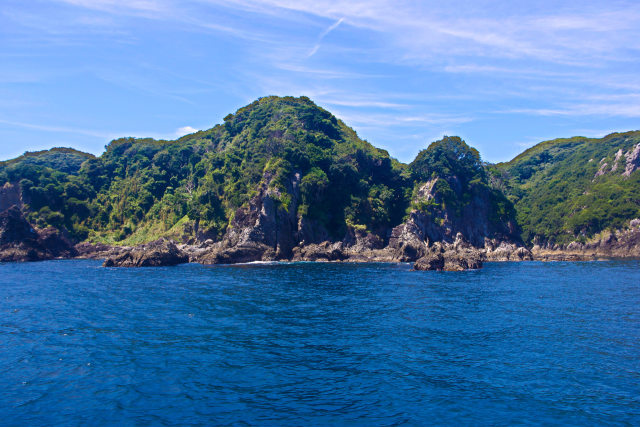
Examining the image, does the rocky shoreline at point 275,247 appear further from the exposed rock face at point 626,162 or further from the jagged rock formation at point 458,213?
the exposed rock face at point 626,162

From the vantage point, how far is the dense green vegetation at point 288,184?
323 ft

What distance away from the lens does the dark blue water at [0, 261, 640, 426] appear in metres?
15.0

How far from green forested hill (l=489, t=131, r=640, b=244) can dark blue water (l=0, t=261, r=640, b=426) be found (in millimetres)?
88345

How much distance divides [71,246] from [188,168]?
149ft

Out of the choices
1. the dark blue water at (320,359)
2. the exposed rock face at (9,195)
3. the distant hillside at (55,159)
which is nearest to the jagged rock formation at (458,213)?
the dark blue water at (320,359)

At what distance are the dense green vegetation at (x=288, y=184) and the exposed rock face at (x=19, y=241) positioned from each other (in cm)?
1891

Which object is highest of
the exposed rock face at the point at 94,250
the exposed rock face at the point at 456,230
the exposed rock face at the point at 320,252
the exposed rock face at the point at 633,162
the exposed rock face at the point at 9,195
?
the exposed rock face at the point at 633,162

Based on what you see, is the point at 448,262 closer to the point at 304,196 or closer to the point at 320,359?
the point at 304,196

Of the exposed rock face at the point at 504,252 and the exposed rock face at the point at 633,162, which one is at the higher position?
the exposed rock face at the point at 633,162

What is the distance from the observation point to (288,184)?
92.9 m

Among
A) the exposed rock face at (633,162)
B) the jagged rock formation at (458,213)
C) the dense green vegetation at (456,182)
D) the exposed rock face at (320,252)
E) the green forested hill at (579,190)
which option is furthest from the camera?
the exposed rock face at (633,162)

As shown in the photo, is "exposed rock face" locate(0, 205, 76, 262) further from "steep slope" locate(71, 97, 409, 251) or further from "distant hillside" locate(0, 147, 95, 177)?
"distant hillside" locate(0, 147, 95, 177)

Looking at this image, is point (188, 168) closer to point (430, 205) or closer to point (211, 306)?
point (430, 205)

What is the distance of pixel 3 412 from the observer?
14805 mm
